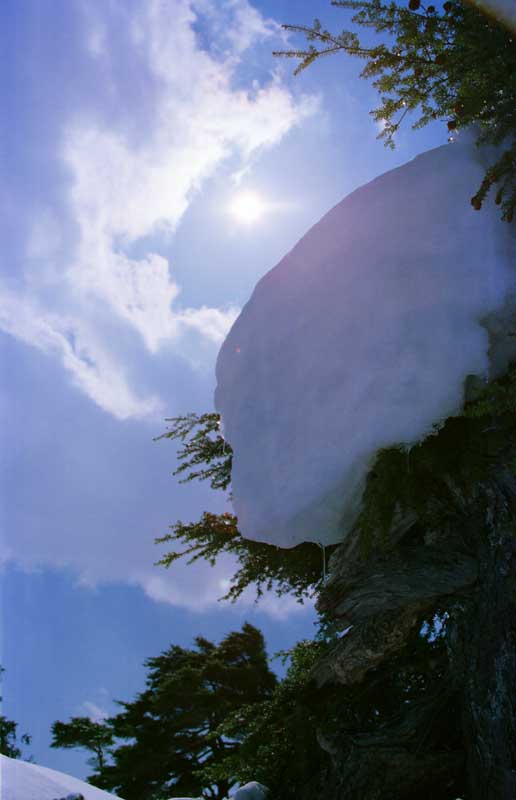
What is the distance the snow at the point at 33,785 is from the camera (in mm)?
2521

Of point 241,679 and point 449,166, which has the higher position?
point 449,166

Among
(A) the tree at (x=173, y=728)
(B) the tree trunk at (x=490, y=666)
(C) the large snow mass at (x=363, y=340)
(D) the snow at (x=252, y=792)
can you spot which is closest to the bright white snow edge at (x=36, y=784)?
(D) the snow at (x=252, y=792)

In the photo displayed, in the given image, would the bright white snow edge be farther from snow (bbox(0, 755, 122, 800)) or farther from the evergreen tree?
the evergreen tree

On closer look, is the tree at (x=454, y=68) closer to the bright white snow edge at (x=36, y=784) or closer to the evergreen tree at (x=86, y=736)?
the bright white snow edge at (x=36, y=784)

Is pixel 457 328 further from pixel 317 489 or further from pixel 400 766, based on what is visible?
pixel 400 766

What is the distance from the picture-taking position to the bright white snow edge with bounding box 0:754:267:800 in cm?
253

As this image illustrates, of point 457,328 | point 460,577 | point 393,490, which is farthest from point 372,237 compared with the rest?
point 460,577

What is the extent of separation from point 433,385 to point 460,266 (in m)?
0.85

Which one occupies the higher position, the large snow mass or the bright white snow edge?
the large snow mass

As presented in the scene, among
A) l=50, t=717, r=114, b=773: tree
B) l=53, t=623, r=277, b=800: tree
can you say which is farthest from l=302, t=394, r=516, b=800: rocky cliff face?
l=50, t=717, r=114, b=773: tree

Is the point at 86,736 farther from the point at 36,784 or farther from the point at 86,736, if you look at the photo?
the point at 36,784

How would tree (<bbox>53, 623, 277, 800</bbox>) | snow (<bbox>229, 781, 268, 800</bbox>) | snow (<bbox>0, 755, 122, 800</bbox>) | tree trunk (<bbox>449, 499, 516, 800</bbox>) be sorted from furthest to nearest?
tree (<bbox>53, 623, 277, 800</bbox>), snow (<bbox>229, 781, 268, 800</bbox>), tree trunk (<bbox>449, 499, 516, 800</bbox>), snow (<bbox>0, 755, 122, 800</bbox>)

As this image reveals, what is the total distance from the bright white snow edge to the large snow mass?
1.78 meters

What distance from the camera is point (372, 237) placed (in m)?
3.83
